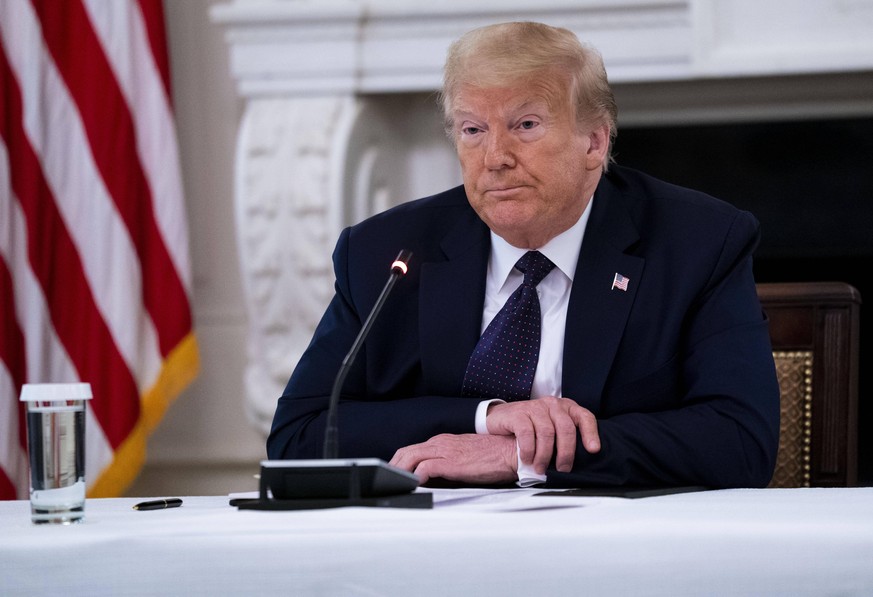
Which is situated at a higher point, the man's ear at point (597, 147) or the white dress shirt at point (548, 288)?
the man's ear at point (597, 147)

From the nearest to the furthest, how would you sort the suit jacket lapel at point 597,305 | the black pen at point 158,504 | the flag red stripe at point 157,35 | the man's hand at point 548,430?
the black pen at point 158,504
the man's hand at point 548,430
the suit jacket lapel at point 597,305
the flag red stripe at point 157,35

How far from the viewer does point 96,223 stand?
2975 mm

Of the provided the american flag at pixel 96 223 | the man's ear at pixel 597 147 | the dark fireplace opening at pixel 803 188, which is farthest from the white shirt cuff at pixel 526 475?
the dark fireplace opening at pixel 803 188

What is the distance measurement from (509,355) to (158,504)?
643 mm

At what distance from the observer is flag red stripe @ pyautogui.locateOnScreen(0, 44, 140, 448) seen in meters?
→ 2.90

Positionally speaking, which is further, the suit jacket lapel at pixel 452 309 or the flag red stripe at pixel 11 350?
the flag red stripe at pixel 11 350

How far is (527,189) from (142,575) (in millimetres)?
960

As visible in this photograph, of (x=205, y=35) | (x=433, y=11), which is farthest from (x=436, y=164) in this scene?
(x=205, y=35)

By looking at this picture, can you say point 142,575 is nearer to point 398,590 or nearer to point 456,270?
point 398,590

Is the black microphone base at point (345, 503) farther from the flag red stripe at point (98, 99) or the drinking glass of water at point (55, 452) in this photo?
the flag red stripe at point (98, 99)

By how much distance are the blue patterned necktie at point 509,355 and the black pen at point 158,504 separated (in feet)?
1.90

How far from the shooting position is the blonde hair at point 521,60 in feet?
5.67

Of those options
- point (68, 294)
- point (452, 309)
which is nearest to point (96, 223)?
point (68, 294)

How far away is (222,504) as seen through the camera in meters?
1.30
